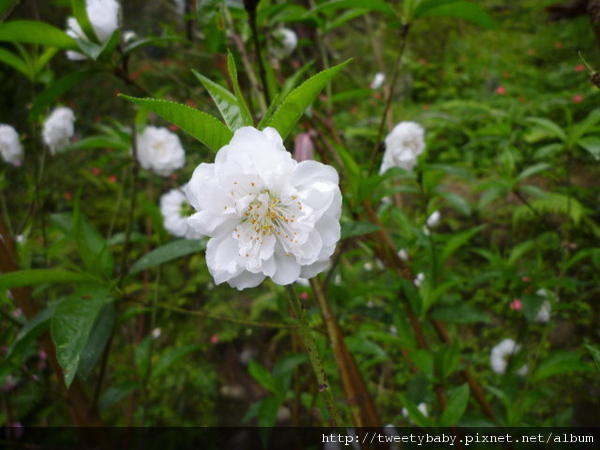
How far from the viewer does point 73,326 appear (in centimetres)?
73

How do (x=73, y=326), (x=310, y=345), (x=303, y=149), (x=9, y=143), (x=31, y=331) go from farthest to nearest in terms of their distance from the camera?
(x=9, y=143)
(x=303, y=149)
(x=31, y=331)
(x=73, y=326)
(x=310, y=345)

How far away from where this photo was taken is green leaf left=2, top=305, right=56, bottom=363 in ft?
2.75

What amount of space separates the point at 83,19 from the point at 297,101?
0.60m

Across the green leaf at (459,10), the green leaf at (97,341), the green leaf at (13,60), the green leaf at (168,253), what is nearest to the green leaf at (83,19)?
the green leaf at (13,60)

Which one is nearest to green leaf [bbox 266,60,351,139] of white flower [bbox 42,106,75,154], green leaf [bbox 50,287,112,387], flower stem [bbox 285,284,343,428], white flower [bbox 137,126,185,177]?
flower stem [bbox 285,284,343,428]

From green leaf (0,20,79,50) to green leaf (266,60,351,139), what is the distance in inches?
23.1

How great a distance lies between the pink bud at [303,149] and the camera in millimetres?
941

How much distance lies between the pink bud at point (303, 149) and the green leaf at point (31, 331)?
1.94 ft

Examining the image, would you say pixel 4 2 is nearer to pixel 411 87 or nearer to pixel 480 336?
pixel 480 336

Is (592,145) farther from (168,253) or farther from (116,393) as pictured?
(116,393)

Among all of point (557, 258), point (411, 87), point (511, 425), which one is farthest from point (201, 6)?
point (411, 87)

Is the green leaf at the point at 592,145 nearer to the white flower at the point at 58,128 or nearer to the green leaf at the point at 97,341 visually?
the green leaf at the point at 97,341

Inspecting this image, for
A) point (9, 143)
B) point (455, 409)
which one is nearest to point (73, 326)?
point (455, 409)

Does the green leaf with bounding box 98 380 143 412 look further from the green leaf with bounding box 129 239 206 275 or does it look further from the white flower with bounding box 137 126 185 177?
the white flower with bounding box 137 126 185 177
